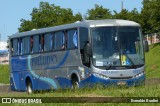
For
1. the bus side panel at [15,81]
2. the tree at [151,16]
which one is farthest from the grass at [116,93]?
the tree at [151,16]

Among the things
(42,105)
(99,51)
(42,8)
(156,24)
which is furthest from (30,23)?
(42,105)

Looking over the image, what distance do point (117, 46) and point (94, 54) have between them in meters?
1.15

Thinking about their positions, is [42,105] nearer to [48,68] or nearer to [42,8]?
[48,68]

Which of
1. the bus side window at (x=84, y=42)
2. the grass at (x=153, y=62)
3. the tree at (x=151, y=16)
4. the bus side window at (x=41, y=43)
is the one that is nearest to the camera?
the bus side window at (x=84, y=42)

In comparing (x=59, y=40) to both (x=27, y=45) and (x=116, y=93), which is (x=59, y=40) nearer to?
(x=27, y=45)

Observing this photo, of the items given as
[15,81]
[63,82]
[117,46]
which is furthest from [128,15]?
[117,46]

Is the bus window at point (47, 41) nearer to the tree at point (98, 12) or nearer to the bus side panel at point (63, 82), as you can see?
the bus side panel at point (63, 82)

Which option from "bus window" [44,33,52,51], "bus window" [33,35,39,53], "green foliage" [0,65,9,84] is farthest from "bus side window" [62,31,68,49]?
"green foliage" [0,65,9,84]

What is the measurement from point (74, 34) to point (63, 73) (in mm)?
2355

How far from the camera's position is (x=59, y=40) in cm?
2872

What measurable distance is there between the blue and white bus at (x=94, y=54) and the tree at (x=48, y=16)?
4879cm

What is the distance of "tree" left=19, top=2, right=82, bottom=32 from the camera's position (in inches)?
3127

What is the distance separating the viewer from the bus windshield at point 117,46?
85.3 feet

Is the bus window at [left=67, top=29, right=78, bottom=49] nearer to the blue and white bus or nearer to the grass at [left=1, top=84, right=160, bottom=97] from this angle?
the blue and white bus
